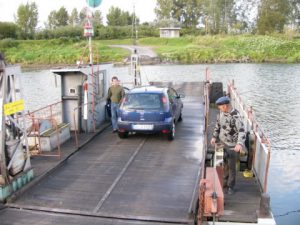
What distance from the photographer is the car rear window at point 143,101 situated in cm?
1208

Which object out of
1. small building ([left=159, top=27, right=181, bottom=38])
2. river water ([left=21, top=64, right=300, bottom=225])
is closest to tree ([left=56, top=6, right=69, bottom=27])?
small building ([left=159, top=27, right=181, bottom=38])

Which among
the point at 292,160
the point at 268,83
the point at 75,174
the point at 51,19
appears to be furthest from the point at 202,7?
the point at 75,174

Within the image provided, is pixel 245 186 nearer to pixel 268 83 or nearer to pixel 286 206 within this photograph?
pixel 286 206

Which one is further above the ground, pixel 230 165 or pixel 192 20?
pixel 192 20

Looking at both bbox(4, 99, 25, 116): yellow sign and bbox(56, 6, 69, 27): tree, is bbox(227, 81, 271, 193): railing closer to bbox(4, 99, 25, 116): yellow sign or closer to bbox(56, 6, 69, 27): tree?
bbox(4, 99, 25, 116): yellow sign

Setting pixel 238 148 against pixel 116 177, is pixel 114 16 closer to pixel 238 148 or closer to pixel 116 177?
pixel 116 177

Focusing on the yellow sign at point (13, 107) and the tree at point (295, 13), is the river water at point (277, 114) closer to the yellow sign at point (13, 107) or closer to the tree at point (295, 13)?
the yellow sign at point (13, 107)

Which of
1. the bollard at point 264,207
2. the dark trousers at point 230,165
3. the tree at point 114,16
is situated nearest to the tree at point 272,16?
the tree at point 114,16

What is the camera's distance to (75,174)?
9750 mm

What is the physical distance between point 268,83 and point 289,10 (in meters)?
65.8

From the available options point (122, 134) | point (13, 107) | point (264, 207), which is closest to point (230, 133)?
point (264, 207)

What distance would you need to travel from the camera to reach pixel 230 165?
7.95m

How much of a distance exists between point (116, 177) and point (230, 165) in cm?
279

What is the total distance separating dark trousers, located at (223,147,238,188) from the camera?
7.86 meters
